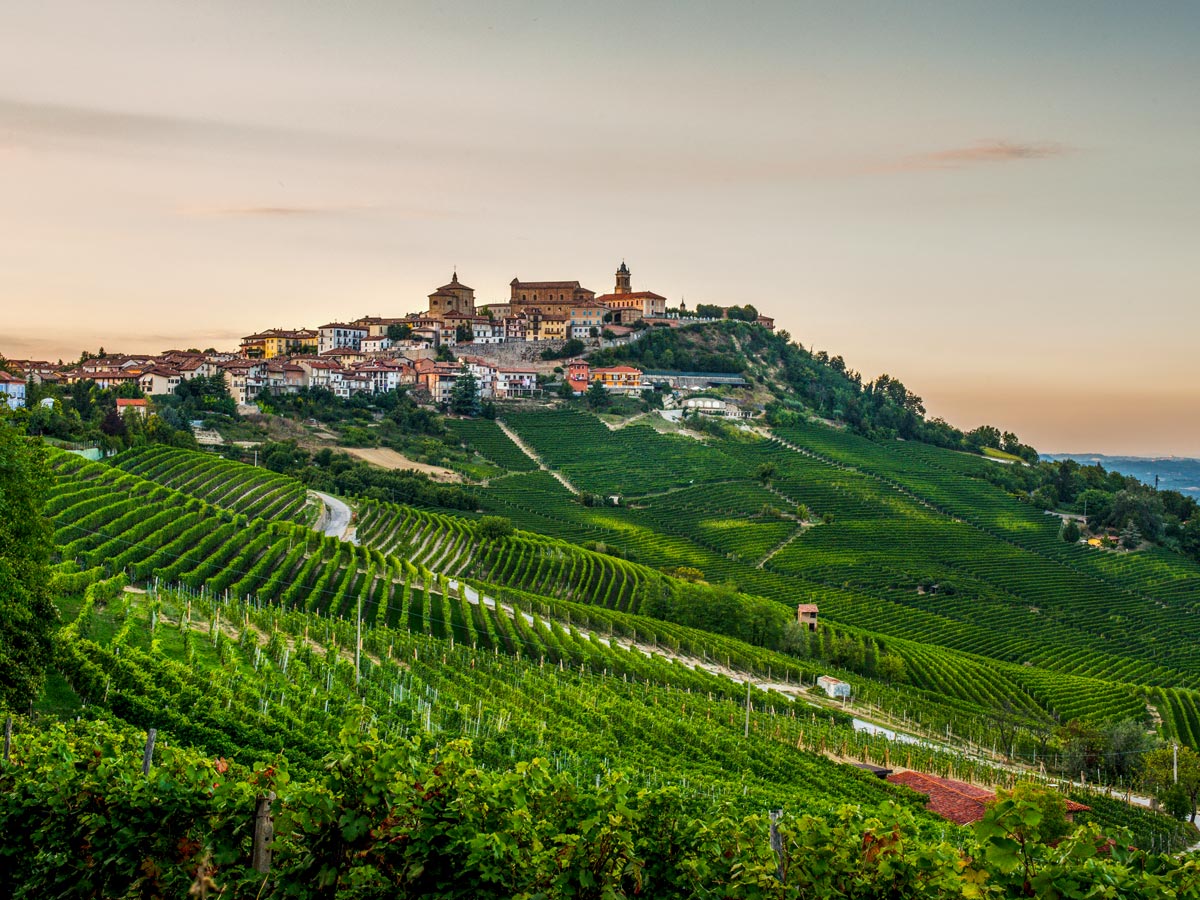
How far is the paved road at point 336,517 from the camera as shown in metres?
48.8

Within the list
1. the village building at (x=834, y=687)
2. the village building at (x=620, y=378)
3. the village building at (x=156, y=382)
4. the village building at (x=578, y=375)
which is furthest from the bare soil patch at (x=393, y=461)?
the village building at (x=834, y=687)

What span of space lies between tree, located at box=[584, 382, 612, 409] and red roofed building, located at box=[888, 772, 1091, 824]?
247 feet

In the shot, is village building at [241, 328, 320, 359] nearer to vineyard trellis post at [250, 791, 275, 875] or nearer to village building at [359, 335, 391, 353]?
village building at [359, 335, 391, 353]

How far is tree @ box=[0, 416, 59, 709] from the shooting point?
45.0ft

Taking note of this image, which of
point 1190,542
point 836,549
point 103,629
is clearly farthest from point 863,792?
point 1190,542

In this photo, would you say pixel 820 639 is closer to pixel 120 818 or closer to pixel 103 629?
pixel 103 629

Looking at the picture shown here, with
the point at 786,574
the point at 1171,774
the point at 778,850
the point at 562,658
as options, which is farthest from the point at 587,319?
the point at 778,850

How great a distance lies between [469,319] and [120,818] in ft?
356

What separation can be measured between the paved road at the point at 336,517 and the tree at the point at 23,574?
1187 inches

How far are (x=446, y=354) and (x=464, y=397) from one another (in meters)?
15.2

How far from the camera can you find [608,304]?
126m

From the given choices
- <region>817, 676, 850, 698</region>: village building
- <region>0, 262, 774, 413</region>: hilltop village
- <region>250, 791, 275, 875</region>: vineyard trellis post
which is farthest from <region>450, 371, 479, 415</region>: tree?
<region>250, 791, 275, 875</region>: vineyard trellis post

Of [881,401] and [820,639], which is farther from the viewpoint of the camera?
[881,401]

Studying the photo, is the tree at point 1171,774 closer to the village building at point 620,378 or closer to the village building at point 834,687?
the village building at point 834,687
